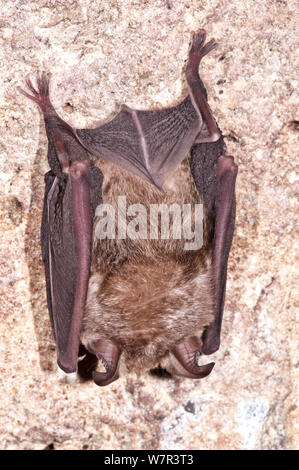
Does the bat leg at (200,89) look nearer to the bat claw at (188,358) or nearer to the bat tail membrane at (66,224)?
the bat tail membrane at (66,224)

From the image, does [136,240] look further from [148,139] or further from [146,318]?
[148,139]

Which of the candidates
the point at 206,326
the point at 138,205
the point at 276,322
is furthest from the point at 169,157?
the point at 276,322

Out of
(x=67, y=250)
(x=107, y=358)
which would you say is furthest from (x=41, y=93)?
(x=107, y=358)

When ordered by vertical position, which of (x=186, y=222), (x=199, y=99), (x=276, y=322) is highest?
(x=199, y=99)

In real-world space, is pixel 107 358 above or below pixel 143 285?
below

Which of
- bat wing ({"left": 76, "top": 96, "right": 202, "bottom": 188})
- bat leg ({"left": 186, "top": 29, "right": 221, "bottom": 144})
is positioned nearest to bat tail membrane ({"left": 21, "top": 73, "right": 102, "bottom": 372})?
bat wing ({"left": 76, "top": 96, "right": 202, "bottom": 188})

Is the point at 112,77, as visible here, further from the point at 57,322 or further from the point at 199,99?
the point at 57,322

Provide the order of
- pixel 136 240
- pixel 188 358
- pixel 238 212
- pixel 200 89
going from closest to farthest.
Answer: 1. pixel 136 240
2. pixel 188 358
3. pixel 200 89
4. pixel 238 212
